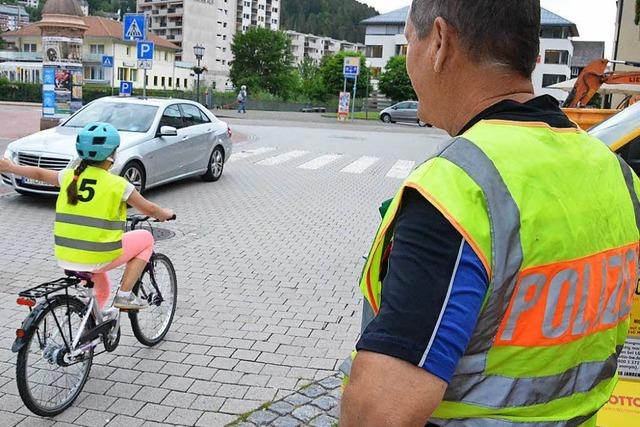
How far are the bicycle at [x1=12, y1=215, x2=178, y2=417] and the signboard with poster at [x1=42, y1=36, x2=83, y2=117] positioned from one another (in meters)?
16.7

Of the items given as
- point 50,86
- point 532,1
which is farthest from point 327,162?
point 532,1

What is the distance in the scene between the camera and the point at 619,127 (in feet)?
11.2

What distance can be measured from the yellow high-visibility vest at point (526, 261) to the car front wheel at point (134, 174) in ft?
33.0

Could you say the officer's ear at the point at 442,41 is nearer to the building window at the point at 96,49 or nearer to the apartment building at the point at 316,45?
the building window at the point at 96,49

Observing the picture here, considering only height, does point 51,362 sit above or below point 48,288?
below

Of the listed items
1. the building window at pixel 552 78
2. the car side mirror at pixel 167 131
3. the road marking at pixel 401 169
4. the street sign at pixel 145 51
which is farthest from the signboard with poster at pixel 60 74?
the building window at pixel 552 78

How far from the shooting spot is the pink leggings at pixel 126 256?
4312 mm

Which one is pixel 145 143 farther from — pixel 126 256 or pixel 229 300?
pixel 126 256

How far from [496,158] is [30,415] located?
146 inches

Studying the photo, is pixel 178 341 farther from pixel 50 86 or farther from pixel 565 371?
pixel 50 86

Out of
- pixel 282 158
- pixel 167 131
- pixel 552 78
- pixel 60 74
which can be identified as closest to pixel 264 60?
pixel 552 78

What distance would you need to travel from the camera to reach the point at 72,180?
4.21 m

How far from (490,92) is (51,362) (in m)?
3.39

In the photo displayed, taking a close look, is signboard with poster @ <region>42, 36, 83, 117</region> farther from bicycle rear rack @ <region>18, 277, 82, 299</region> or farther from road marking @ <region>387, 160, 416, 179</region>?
bicycle rear rack @ <region>18, 277, 82, 299</region>
